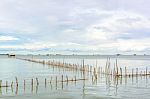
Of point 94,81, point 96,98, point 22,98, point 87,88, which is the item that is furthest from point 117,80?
point 22,98

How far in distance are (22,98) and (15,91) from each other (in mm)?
4673

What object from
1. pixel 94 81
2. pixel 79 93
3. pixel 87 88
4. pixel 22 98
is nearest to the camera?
pixel 22 98

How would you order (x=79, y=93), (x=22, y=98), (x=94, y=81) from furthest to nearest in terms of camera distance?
1. (x=94, y=81)
2. (x=79, y=93)
3. (x=22, y=98)

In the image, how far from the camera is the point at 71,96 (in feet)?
105

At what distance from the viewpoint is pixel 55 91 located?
35625mm

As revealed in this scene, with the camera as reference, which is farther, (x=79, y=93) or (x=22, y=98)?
(x=79, y=93)

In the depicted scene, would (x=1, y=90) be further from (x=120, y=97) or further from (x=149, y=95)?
(x=149, y=95)

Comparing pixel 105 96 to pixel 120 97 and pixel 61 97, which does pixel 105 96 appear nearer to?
pixel 120 97

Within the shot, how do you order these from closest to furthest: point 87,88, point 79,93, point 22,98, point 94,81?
point 22,98 < point 79,93 < point 87,88 < point 94,81

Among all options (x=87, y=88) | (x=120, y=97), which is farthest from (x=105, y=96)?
(x=87, y=88)

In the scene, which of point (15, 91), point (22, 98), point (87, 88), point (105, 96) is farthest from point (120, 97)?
point (15, 91)

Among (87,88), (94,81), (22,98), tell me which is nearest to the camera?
(22,98)

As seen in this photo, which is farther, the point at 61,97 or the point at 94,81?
the point at 94,81

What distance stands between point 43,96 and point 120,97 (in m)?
8.64
